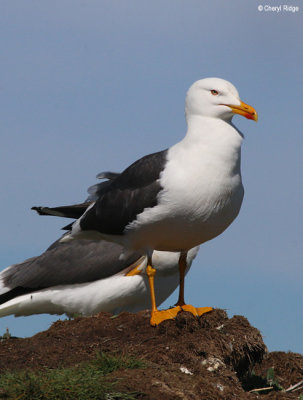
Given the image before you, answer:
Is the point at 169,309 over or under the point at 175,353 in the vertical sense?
over

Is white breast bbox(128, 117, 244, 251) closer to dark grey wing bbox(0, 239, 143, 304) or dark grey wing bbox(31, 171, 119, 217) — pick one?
dark grey wing bbox(31, 171, 119, 217)

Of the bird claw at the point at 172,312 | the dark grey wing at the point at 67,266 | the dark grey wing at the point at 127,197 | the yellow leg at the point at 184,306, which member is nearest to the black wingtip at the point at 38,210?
the dark grey wing at the point at 127,197

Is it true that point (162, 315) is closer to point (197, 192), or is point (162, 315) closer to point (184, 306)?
point (184, 306)

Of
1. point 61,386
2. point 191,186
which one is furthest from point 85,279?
point 61,386

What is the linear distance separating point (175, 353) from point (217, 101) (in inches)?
129

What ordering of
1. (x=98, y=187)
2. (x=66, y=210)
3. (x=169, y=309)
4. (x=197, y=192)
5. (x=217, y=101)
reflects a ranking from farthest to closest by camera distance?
(x=66, y=210) → (x=98, y=187) → (x=169, y=309) → (x=217, y=101) → (x=197, y=192)

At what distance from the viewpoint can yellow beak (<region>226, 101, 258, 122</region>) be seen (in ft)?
30.6

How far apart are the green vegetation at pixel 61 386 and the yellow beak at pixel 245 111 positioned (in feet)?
12.3

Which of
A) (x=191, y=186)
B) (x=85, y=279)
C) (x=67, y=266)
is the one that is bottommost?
(x=85, y=279)

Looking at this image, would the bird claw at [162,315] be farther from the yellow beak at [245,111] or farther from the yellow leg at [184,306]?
the yellow beak at [245,111]

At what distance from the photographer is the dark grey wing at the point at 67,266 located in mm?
13016

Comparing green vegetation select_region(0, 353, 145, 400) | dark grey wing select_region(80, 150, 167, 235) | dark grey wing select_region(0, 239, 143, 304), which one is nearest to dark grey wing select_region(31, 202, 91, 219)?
dark grey wing select_region(80, 150, 167, 235)

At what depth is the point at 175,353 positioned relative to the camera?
8812 millimetres

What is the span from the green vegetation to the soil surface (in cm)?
21
